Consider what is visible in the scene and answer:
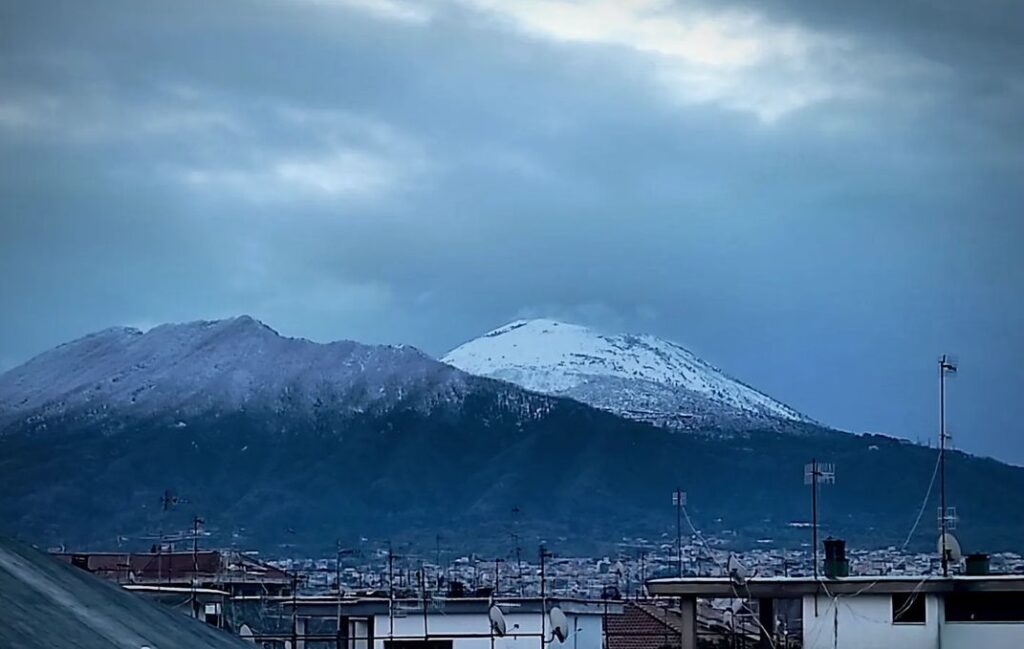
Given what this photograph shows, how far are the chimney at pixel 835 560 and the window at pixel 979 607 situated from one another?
2488 millimetres

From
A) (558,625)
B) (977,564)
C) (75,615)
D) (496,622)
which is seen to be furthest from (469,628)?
(75,615)

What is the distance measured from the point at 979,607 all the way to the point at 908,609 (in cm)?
143

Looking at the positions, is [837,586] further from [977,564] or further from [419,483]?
[419,483]

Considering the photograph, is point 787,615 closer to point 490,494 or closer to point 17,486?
point 17,486

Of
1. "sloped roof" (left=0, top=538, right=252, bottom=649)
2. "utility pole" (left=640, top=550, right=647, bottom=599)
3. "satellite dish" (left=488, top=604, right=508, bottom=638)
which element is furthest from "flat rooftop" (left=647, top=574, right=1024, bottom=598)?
"sloped roof" (left=0, top=538, right=252, bottom=649)

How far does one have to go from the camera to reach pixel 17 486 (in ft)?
472

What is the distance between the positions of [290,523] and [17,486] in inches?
999

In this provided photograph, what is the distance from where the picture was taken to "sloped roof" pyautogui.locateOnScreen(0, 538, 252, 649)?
53.3 feet

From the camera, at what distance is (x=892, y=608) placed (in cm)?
3756

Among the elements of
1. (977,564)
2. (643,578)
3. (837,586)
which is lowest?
(643,578)

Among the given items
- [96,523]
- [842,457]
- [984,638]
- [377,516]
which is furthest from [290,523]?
[984,638]

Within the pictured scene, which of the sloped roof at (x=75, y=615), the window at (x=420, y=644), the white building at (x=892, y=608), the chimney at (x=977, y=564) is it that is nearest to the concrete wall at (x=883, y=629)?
the white building at (x=892, y=608)

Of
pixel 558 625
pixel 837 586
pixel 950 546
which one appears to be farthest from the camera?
pixel 558 625

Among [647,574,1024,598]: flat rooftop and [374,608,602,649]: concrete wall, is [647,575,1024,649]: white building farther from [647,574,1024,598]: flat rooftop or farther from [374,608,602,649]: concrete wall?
[374,608,602,649]: concrete wall
